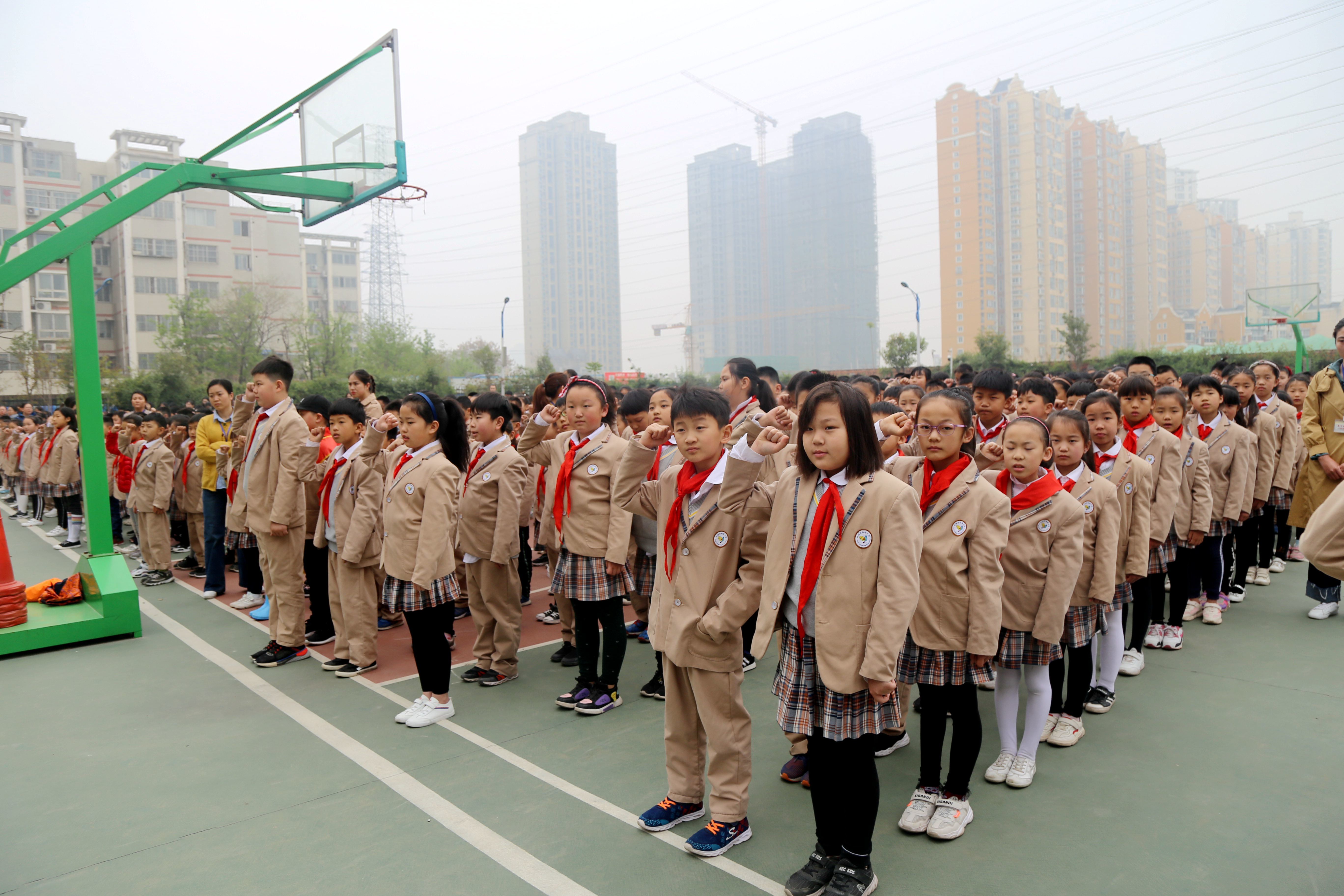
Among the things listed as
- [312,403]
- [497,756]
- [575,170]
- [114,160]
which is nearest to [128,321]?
[114,160]

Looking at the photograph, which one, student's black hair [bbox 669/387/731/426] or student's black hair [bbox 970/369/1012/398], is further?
student's black hair [bbox 970/369/1012/398]

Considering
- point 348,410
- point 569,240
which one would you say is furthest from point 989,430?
point 569,240

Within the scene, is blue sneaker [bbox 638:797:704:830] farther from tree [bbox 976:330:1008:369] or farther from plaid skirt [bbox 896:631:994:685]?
tree [bbox 976:330:1008:369]

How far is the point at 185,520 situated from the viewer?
8766 millimetres

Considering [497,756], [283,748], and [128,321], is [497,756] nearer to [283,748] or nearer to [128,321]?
[283,748]

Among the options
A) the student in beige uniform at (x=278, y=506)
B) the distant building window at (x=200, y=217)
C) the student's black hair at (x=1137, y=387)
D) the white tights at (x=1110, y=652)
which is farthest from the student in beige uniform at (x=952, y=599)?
the distant building window at (x=200, y=217)

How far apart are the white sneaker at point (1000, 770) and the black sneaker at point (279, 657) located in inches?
159

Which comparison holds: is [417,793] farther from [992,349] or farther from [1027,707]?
[992,349]

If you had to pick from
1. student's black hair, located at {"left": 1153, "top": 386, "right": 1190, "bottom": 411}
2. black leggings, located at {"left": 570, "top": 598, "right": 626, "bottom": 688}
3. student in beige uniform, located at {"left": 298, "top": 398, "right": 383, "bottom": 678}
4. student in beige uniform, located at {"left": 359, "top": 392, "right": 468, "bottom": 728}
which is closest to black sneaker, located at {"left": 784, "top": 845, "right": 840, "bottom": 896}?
black leggings, located at {"left": 570, "top": 598, "right": 626, "bottom": 688}

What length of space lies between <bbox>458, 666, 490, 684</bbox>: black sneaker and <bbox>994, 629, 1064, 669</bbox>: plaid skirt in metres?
2.78

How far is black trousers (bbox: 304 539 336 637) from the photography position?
17.7 feet

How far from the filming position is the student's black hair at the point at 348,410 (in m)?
4.89

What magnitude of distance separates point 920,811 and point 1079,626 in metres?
1.17

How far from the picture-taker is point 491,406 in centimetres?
467
